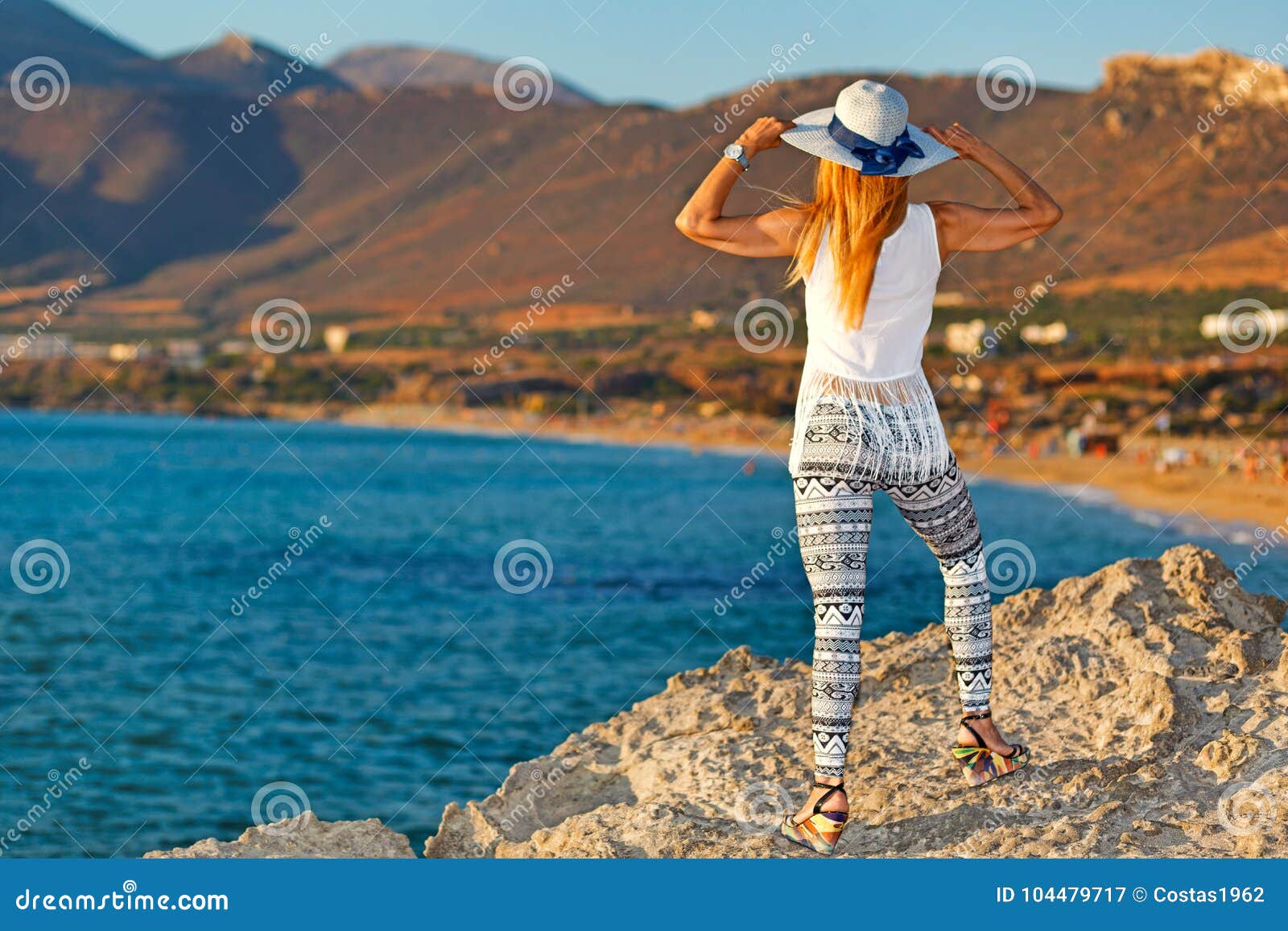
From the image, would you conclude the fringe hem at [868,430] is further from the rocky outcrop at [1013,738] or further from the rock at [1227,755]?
the rock at [1227,755]

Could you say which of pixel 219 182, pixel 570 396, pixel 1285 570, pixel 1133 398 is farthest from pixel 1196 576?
pixel 219 182

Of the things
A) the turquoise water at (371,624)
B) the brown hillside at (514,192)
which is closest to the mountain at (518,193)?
the brown hillside at (514,192)

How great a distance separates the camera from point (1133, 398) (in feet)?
228

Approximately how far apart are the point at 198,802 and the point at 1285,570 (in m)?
22.3

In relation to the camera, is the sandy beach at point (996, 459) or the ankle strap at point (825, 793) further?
the sandy beach at point (996, 459)

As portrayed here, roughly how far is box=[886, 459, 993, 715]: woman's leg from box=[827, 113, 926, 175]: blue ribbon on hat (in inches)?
39.2

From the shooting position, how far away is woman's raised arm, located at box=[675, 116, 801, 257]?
15.1 feet

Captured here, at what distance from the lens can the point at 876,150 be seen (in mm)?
4574

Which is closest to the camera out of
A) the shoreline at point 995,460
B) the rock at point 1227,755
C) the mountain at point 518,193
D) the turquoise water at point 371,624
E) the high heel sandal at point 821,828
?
the high heel sandal at point 821,828

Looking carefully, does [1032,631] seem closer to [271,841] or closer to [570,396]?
[271,841]

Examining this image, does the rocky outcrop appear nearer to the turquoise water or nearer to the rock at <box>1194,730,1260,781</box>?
the rock at <box>1194,730,1260,781</box>

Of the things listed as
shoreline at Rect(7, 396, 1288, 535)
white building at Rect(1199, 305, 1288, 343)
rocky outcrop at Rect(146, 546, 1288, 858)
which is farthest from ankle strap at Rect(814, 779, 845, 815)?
white building at Rect(1199, 305, 1288, 343)

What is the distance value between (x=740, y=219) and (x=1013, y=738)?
224 cm

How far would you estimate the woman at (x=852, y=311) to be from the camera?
459 centimetres
